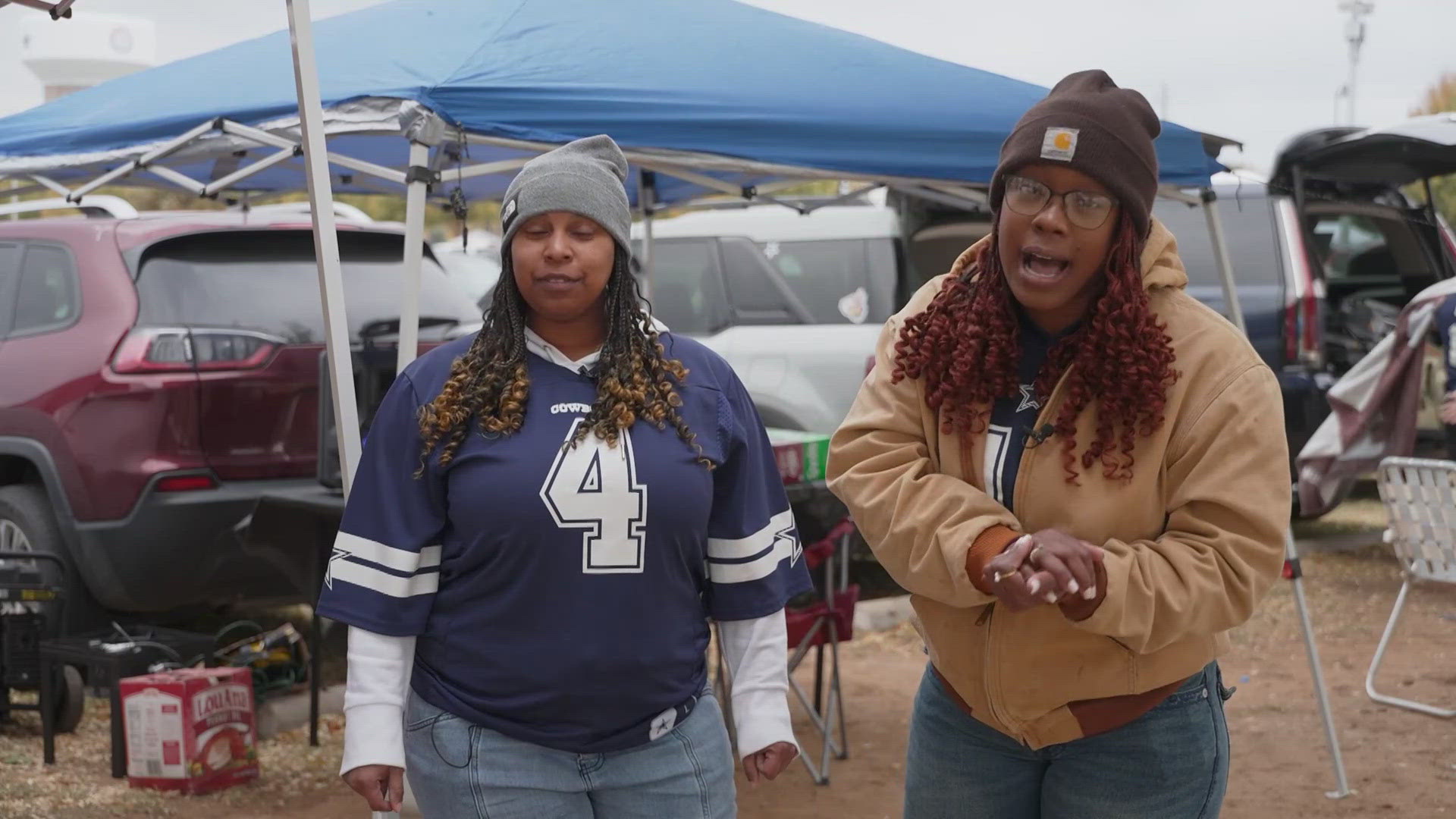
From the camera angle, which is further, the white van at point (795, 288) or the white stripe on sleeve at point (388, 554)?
the white van at point (795, 288)

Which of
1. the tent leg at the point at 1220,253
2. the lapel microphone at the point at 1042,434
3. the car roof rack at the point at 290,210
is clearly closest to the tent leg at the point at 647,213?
the car roof rack at the point at 290,210

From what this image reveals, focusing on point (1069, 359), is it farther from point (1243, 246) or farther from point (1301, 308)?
point (1243, 246)

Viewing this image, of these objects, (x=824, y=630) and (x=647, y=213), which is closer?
(x=824, y=630)

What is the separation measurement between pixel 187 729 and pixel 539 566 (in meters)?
3.10

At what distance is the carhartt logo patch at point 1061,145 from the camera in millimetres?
2137

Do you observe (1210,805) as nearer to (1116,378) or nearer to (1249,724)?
(1116,378)

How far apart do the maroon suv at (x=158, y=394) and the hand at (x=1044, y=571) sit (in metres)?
4.00

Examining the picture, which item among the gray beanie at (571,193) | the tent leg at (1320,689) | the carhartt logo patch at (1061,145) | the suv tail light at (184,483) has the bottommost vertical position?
the tent leg at (1320,689)

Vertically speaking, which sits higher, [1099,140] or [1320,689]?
[1099,140]

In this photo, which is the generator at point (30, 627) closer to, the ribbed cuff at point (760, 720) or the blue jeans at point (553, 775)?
the blue jeans at point (553, 775)

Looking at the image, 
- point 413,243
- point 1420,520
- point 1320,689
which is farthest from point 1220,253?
point 413,243

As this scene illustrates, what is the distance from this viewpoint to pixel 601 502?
2.21m

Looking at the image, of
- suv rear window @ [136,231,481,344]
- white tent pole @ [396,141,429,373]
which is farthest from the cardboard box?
suv rear window @ [136,231,481,344]

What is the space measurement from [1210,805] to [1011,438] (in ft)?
2.09
